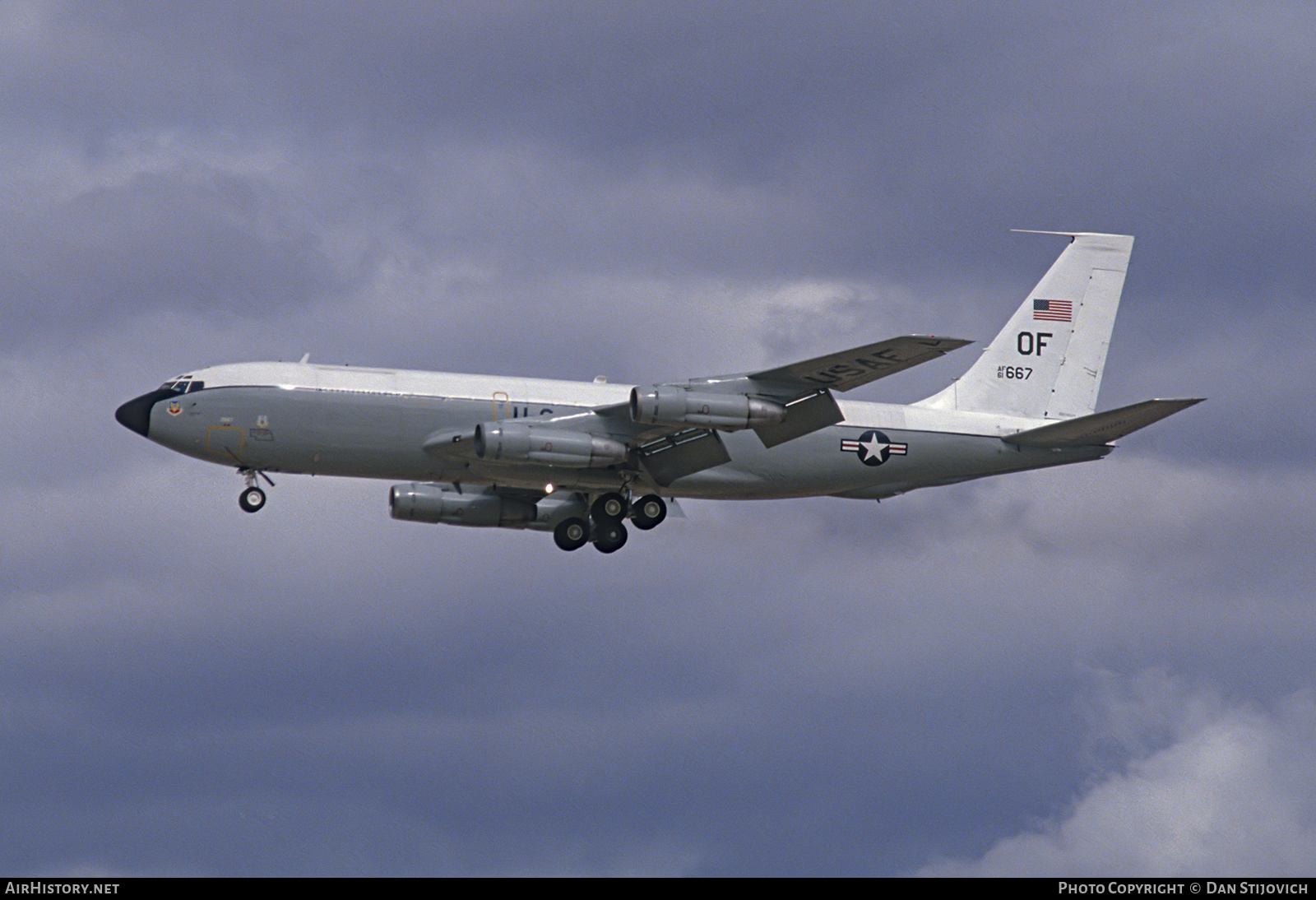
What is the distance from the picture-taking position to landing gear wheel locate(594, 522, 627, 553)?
5722cm

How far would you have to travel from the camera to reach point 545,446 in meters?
51.8

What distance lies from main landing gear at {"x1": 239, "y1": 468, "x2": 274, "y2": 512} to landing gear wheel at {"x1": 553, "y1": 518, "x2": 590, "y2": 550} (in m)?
10.4

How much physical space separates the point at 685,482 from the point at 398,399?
10.2 meters

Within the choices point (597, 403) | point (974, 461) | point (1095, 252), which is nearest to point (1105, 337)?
point (1095, 252)

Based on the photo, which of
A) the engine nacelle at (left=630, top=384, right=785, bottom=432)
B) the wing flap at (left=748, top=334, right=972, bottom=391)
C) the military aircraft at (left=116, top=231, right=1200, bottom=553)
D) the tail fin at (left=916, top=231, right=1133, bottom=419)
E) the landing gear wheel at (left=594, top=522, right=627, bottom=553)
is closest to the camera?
the wing flap at (left=748, top=334, right=972, bottom=391)

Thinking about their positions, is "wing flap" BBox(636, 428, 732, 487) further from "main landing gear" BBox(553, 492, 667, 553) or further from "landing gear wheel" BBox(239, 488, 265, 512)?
"landing gear wheel" BBox(239, 488, 265, 512)

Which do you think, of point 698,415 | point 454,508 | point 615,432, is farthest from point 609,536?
point 698,415

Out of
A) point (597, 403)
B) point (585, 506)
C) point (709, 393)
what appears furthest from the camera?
point (585, 506)

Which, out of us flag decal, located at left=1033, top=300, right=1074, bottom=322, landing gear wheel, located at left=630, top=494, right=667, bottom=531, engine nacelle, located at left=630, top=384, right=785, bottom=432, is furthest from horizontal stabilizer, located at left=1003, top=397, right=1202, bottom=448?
landing gear wheel, located at left=630, top=494, right=667, bottom=531

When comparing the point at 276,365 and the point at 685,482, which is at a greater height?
the point at 276,365

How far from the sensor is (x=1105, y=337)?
6262 centimetres

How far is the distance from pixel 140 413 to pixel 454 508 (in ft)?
40.7
